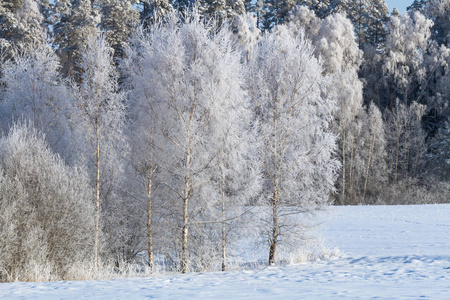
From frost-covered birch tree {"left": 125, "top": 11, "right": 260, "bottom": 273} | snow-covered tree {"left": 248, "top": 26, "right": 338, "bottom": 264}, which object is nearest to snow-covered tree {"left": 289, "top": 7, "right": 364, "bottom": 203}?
snow-covered tree {"left": 248, "top": 26, "right": 338, "bottom": 264}

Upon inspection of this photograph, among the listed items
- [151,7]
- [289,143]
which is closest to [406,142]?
[151,7]

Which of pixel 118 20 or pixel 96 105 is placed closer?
Result: pixel 96 105

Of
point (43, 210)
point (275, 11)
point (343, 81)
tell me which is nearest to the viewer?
point (43, 210)

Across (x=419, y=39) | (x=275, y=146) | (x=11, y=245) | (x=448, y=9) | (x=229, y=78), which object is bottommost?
(x=11, y=245)

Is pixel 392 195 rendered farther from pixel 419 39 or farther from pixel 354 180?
pixel 419 39

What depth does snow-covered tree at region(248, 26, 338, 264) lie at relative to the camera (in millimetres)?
13656

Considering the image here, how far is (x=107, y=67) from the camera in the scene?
527 inches

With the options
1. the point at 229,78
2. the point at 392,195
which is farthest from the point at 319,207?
the point at 392,195

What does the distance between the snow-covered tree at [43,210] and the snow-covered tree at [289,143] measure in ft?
16.3

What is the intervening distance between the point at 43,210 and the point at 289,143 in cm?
683

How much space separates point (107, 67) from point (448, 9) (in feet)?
113

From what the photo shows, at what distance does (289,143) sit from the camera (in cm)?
1415

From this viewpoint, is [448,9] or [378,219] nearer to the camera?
[378,219]

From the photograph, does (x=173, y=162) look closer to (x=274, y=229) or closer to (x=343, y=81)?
(x=274, y=229)
